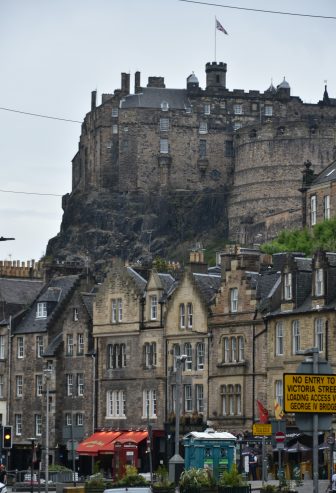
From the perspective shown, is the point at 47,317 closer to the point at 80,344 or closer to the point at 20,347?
the point at 20,347

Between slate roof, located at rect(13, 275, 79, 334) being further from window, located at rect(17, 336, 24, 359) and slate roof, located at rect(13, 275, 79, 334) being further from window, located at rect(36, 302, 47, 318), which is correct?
window, located at rect(17, 336, 24, 359)

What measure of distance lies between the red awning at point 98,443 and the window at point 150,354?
406 centimetres

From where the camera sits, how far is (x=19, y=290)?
102938mm

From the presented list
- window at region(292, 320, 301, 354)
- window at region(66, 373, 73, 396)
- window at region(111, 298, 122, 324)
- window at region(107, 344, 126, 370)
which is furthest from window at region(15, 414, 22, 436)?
window at region(292, 320, 301, 354)

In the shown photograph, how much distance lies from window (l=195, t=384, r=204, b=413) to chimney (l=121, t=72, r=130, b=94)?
113 meters

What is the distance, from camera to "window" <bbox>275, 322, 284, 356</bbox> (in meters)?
77.5

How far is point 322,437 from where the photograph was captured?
244 ft

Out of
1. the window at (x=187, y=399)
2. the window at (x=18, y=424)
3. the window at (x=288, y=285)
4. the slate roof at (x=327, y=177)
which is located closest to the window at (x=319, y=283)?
the window at (x=288, y=285)

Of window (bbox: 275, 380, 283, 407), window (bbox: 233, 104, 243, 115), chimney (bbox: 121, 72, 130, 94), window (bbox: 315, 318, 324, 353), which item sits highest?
chimney (bbox: 121, 72, 130, 94)

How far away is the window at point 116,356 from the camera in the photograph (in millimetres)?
89250

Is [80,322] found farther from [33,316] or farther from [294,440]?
[294,440]

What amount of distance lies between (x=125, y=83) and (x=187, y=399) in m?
114

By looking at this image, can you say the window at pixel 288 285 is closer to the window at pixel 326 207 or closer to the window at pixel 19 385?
the window at pixel 19 385

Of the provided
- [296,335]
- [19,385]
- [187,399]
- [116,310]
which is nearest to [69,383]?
[19,385]
